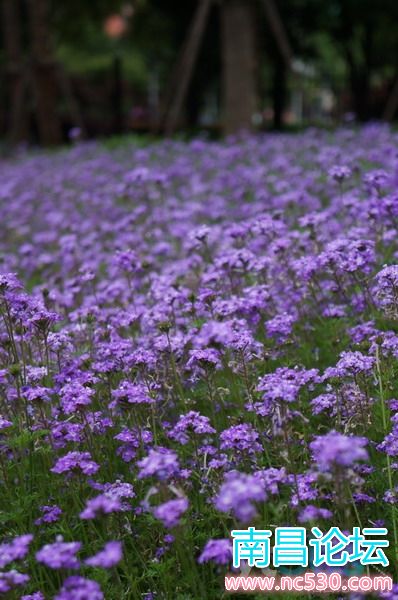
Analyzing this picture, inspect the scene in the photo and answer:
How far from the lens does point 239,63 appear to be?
63.4 feet

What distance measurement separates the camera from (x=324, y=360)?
568 centimetres

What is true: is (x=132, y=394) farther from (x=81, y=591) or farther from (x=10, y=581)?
(x=81, y=591)

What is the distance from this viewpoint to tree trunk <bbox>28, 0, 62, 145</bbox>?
985 inches

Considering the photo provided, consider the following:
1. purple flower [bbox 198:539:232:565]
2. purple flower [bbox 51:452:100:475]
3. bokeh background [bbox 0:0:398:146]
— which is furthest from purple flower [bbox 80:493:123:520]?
bokeh background [bbox 0:0:398:146]

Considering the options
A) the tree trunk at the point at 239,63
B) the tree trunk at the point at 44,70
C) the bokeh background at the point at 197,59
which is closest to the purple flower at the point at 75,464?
the bokeh background at the point at 197,59

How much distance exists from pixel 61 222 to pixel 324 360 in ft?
21.0

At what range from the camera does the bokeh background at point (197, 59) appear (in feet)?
64.4

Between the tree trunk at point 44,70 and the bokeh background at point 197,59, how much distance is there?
0.03m

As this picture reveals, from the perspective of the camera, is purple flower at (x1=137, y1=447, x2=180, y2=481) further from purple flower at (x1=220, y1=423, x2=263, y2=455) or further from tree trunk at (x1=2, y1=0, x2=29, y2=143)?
tree trunk at (x1=2, y1=0, x2=29, y2=143)

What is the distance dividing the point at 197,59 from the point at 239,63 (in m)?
13.2

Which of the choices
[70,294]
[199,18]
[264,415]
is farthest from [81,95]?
[264,415]

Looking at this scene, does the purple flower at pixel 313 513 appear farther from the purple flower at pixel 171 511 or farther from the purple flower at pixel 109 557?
the purple flower at pixel 109 557

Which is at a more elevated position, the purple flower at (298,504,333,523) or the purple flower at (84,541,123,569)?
the purple flower at (84,541,123,569)

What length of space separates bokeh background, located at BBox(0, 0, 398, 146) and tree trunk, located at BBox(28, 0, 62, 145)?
3 centimetres
